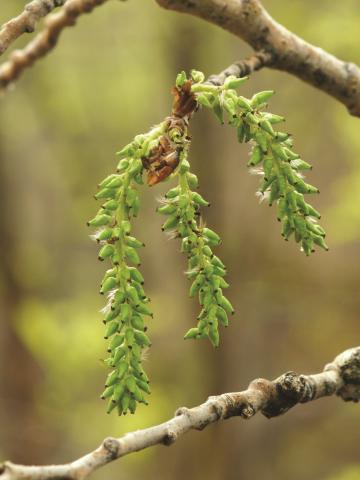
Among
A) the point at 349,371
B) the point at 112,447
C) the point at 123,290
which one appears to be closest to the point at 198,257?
the point at 123,290

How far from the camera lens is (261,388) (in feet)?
4.27

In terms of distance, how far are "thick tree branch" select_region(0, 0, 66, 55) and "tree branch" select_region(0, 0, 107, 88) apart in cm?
5

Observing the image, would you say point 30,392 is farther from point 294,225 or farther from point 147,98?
point 294,225

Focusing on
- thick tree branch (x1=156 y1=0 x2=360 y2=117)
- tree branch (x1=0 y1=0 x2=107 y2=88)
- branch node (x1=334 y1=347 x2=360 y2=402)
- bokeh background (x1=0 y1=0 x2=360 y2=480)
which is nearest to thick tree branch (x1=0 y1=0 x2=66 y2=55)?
tree branch (x1=0 y1=0 x2=107 y2=88)

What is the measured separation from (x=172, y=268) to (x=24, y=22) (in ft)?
21.4

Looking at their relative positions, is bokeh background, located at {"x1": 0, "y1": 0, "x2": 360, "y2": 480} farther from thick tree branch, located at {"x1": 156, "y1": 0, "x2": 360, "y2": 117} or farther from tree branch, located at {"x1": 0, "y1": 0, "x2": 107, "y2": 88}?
tree branch, located at {"x1": 0, "y1": 0, "x2": 107, "y2": 88}

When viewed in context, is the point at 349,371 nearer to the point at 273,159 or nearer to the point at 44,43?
the point at 273,159

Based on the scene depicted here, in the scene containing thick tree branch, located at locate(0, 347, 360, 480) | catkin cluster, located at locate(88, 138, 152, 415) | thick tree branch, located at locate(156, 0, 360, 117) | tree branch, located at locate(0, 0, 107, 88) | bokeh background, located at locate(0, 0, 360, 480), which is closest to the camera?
thick tree branch, located at locate(0, 347, 360, 480)

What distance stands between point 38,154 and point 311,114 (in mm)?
5881

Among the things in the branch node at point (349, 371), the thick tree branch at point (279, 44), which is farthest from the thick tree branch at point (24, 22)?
the branch node at point (349, 371)

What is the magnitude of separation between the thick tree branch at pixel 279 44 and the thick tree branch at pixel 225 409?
729mm

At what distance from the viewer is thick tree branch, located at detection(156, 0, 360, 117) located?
5.41 feet

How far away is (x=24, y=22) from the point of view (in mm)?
1312

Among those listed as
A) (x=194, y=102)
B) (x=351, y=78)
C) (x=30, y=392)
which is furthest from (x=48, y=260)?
(x=194, y=102)
